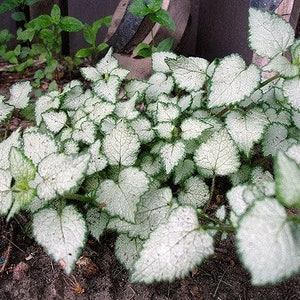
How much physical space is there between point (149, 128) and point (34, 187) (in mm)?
453

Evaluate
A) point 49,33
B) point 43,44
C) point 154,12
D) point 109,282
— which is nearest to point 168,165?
point 109,282

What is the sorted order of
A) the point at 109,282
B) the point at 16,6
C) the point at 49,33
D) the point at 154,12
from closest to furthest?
1. the point at 109,282
2. the point at 154,12
3. the point at 49,33
4. the point at 16,6

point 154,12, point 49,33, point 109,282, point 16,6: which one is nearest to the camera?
point 109,282

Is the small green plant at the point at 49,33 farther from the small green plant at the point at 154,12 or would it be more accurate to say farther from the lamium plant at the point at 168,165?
the lamium plant at the point at 168,165

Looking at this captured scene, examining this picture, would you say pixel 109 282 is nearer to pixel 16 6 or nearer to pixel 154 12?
pixel 154 12

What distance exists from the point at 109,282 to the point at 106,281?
1 cm

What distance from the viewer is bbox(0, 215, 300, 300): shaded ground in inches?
48.7

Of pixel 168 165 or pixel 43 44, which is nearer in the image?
pixel 168 165

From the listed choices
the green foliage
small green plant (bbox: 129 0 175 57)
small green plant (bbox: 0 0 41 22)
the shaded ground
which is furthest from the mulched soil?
small green plant (bbox: 0 0 41 22)

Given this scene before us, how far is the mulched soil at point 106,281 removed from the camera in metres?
1.24

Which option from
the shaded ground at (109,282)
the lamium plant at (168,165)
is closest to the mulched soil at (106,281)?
the shaded ground at (109,282)

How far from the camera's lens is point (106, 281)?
1266 millimetres

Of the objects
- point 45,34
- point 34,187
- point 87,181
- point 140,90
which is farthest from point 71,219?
point 45,34

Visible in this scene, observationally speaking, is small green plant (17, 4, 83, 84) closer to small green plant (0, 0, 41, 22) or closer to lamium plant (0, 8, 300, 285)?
small green plant (0, 0, 41, 22)
